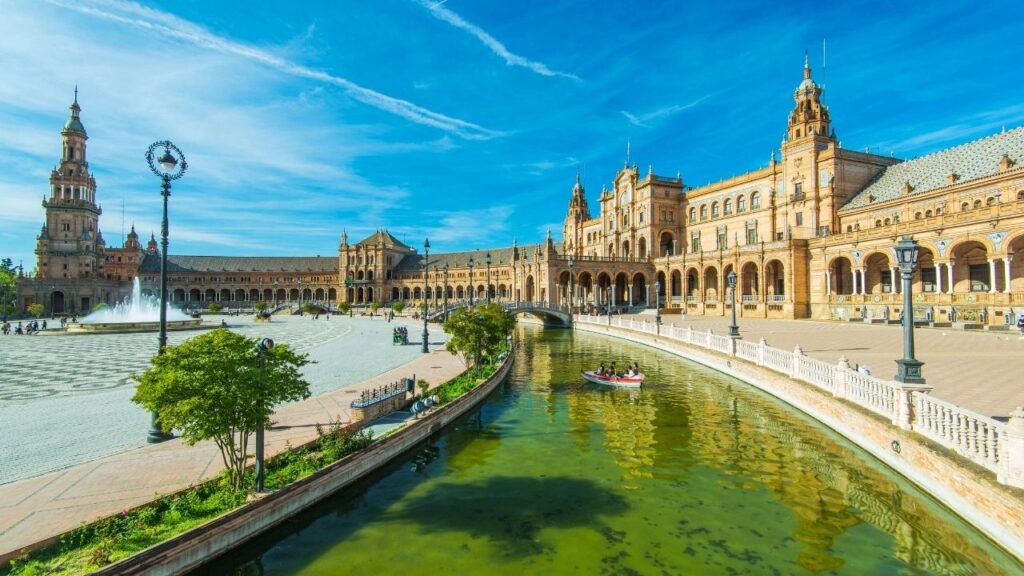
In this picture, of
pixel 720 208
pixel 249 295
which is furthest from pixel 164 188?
pixel 249 295

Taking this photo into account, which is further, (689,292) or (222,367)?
(689,292)

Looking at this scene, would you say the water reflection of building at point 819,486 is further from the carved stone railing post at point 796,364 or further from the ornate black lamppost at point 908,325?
the ornate black lamppost at point 908,325

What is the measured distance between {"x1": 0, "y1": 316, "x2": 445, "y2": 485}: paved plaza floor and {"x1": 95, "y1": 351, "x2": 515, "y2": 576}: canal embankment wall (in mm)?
4817

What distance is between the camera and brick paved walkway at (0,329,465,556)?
7.47 metres

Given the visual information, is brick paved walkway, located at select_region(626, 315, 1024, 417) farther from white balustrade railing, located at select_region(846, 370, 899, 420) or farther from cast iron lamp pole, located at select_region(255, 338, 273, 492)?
cast iron lamp pole, located at select_region(255, 338, 273, 492)

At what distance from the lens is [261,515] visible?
8.66m

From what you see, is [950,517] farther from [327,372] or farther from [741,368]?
[327,372]

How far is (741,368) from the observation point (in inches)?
893

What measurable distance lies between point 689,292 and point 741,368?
5122cm

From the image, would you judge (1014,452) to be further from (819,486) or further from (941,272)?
(941,272)

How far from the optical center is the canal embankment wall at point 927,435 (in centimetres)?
766

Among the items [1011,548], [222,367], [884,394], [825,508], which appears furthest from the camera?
[884,394]

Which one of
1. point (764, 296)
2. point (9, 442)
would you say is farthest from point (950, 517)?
point (764, 296)

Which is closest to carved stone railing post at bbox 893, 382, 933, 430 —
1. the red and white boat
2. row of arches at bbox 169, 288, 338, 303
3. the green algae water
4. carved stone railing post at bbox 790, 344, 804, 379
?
the green algae water
